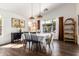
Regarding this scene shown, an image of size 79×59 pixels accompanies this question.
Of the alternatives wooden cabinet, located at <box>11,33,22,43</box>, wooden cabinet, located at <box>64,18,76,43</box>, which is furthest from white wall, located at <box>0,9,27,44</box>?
wooden cabinet, located at <box>64,18,76,43</box>

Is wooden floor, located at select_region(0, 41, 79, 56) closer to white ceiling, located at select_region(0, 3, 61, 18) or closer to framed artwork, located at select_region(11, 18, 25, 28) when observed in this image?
framed artwork, located at select_region(11, 18, 25, 28)

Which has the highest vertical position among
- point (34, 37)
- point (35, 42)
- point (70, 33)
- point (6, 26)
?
point (6, 26)

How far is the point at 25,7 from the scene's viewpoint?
2.81 m

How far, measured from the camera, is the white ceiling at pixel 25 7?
2.71m

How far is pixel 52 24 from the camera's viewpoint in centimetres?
303

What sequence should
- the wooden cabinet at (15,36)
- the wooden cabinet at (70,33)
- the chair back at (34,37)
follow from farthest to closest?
1. the chair back at (34,37)
2. the wooden cabinet at (70,33)
3. the wooden cabinet at (15,36)

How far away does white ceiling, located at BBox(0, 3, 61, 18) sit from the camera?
271cm

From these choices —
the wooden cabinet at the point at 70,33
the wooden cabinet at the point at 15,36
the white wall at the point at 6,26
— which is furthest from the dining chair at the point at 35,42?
the wooden cabinet at the point at 70,33

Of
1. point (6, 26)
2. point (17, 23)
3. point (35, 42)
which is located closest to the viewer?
point (6, 26)

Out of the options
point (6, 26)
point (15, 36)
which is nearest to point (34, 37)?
point (15, 36)

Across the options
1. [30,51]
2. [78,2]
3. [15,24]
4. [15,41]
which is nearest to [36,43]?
[30,51]

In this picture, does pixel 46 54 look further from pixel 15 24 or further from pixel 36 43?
pixel 15 24

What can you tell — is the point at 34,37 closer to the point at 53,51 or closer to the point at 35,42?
the point at 35,42

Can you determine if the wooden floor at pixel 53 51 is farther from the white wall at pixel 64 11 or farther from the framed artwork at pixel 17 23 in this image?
the white wall at pixel 64 11
